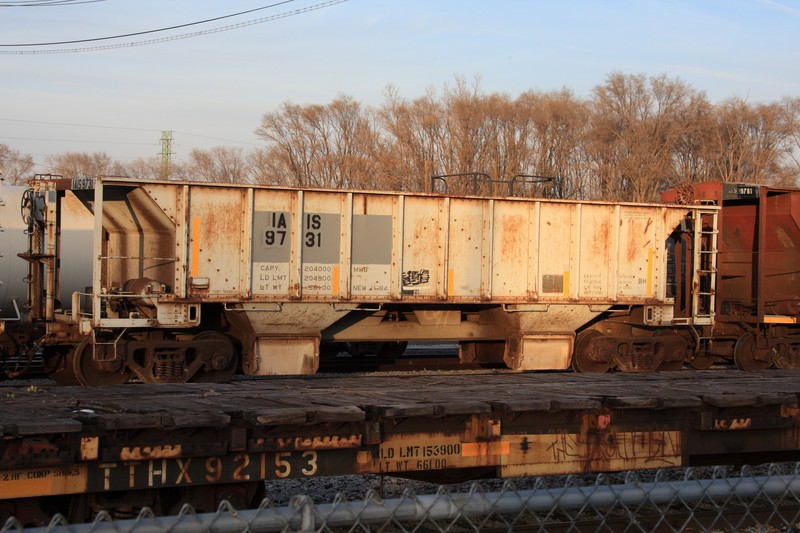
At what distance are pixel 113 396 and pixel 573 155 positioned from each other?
53.2 m

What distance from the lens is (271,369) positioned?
14555 mm

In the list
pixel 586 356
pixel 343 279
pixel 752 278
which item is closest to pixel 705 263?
pixel 752 278

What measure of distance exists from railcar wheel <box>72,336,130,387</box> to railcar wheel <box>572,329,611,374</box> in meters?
8.10

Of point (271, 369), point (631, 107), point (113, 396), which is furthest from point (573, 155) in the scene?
point (113, 396)

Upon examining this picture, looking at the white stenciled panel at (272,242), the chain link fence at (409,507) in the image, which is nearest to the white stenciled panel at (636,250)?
the white stenciled panel at (272,242)

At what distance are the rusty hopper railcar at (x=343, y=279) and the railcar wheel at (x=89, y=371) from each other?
2 cm

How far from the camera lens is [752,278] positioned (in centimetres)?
1788

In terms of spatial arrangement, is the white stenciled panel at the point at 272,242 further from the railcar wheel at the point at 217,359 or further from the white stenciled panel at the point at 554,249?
the white stenciled panel at the point at 554,249

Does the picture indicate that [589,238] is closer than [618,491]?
No

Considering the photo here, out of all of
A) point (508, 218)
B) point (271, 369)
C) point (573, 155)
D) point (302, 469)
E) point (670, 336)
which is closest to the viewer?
point (302, 469)

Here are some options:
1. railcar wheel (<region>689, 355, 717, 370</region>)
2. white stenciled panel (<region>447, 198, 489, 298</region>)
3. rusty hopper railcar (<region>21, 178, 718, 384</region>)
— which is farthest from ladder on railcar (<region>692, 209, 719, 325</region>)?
white stenciled panel (<region>447, 198, 489, 298</region>)

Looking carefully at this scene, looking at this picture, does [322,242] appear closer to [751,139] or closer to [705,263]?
[705,263]

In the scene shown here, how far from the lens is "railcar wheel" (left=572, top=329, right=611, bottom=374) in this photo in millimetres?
16375

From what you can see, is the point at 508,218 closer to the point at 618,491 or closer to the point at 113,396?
the point at 113,396
